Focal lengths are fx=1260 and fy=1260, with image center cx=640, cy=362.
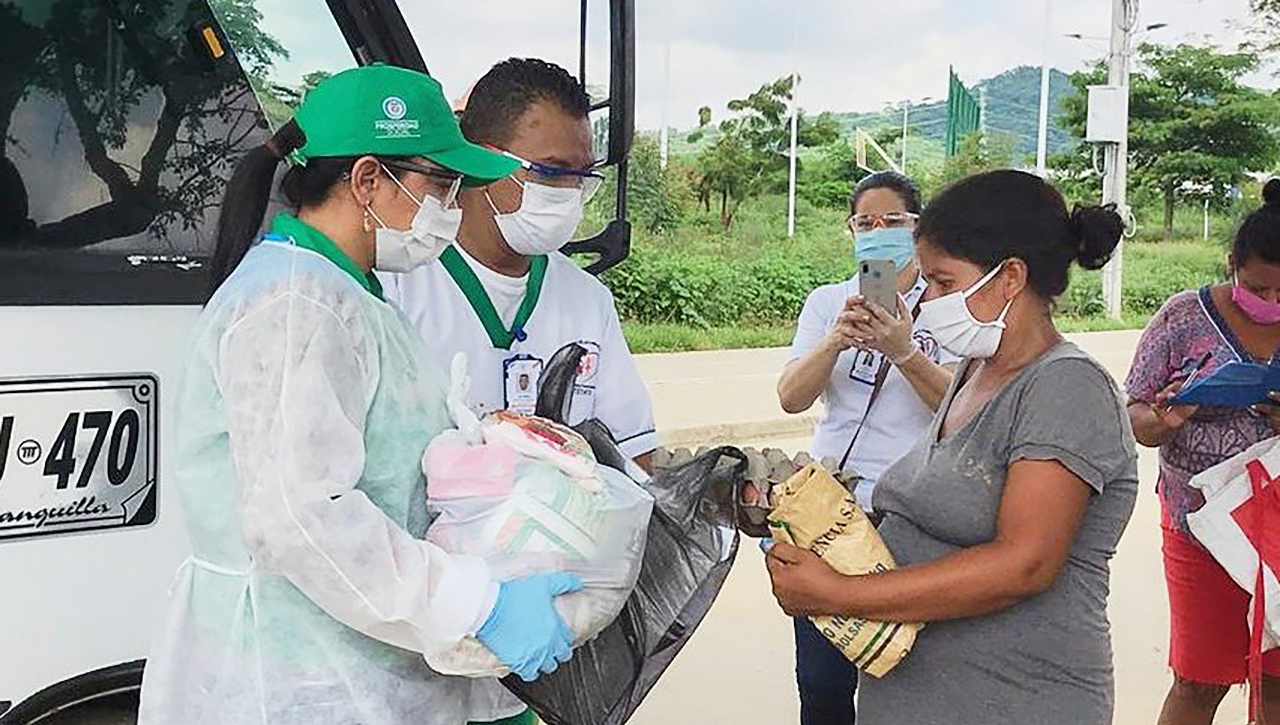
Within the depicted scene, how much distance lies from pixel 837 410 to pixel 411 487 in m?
1.70

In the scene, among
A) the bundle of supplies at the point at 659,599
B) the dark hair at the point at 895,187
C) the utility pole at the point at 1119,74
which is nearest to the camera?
the bundle of supplies at the point at 659,599

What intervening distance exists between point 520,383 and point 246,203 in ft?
2.27

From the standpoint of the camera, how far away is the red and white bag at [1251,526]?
2.84 metres

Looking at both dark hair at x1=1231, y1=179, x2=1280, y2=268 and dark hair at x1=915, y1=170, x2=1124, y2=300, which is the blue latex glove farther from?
dark hair at x1=1231, y1=179, x2=1280, y2=268

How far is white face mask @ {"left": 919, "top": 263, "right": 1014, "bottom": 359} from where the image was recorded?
203 cm

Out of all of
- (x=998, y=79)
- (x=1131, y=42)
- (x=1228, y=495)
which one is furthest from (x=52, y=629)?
(x=998, y=79)

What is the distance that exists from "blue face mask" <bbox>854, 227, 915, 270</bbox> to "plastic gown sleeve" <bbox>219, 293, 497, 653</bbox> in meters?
1.88

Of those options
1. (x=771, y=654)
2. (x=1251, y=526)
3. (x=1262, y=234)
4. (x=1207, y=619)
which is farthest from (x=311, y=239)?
(x=771, y=654)

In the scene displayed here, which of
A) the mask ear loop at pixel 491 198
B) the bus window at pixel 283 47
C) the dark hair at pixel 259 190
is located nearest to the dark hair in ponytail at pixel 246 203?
the dark hair at pixel 259 190

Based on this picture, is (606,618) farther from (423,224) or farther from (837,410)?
(837,410)

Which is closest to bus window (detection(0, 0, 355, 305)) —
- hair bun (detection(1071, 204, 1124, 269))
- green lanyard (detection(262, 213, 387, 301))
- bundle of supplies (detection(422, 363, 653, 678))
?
green lanyard (detection(262, 213, 387, 301))

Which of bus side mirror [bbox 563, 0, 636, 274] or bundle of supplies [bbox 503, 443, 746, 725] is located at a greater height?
bus side mirror [bbox 563, 0, 636, 274]

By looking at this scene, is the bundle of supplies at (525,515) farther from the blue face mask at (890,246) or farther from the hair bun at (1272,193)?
the hair bun at (1272,193)

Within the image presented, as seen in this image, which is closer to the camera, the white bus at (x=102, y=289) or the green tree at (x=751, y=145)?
the white bus at (x=102, y=289)
